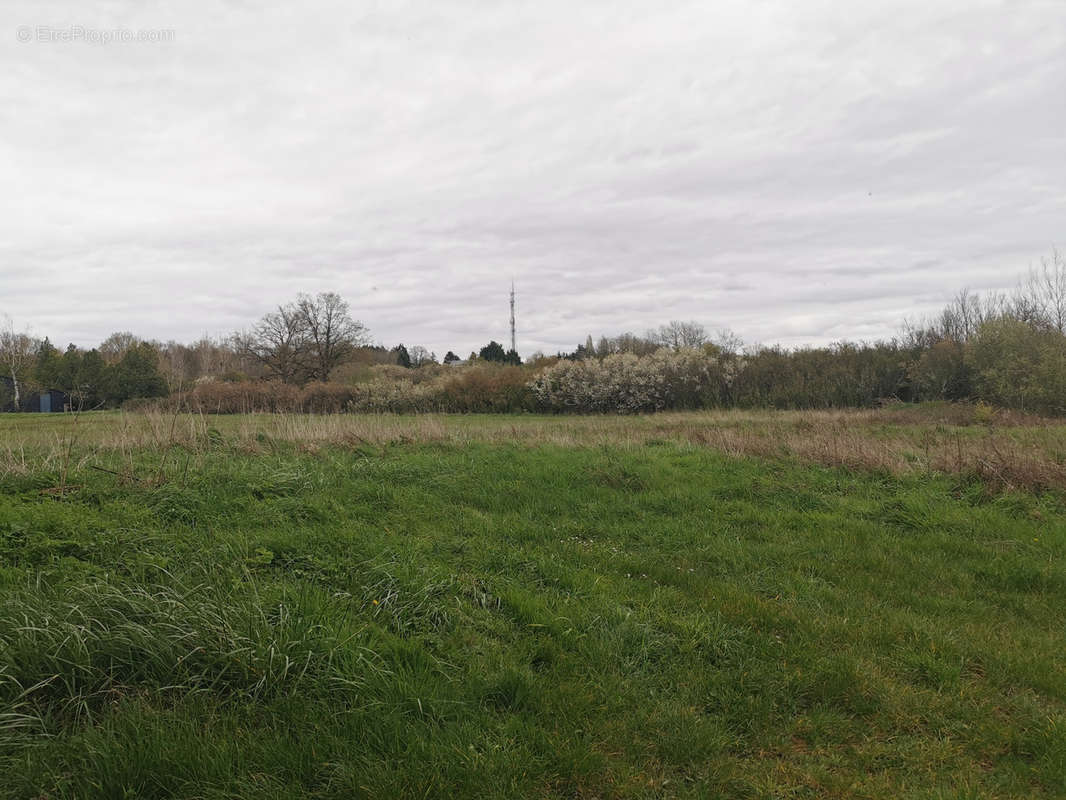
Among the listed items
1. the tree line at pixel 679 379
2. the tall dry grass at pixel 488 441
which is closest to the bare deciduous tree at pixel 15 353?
the tree line at pixel 679 379

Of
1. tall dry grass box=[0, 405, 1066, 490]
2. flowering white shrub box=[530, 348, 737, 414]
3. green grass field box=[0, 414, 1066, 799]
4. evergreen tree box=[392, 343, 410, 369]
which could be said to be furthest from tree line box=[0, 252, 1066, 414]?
evergreen tree box=[392, 343, 410, 369]

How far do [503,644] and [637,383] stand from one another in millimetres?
29372

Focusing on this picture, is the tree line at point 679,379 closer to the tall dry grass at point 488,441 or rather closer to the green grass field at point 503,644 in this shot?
the tall dry grass at point 488,441

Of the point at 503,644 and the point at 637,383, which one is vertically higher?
the point at 637,383

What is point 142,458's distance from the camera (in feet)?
27.1

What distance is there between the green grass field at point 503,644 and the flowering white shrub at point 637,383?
2475 cm

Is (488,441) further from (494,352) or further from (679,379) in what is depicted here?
(494,352)

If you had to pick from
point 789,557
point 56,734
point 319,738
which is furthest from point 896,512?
point 56,734

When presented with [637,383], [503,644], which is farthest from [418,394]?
[503,644]

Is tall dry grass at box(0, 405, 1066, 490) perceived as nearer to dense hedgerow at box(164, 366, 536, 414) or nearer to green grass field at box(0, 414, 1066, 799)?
green grass field at box(0, 414, 1066, 799)

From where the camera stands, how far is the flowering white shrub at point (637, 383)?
107 ft

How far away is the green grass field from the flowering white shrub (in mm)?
24748

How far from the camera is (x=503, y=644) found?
402 cm

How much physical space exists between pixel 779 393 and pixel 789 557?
26.8 m
